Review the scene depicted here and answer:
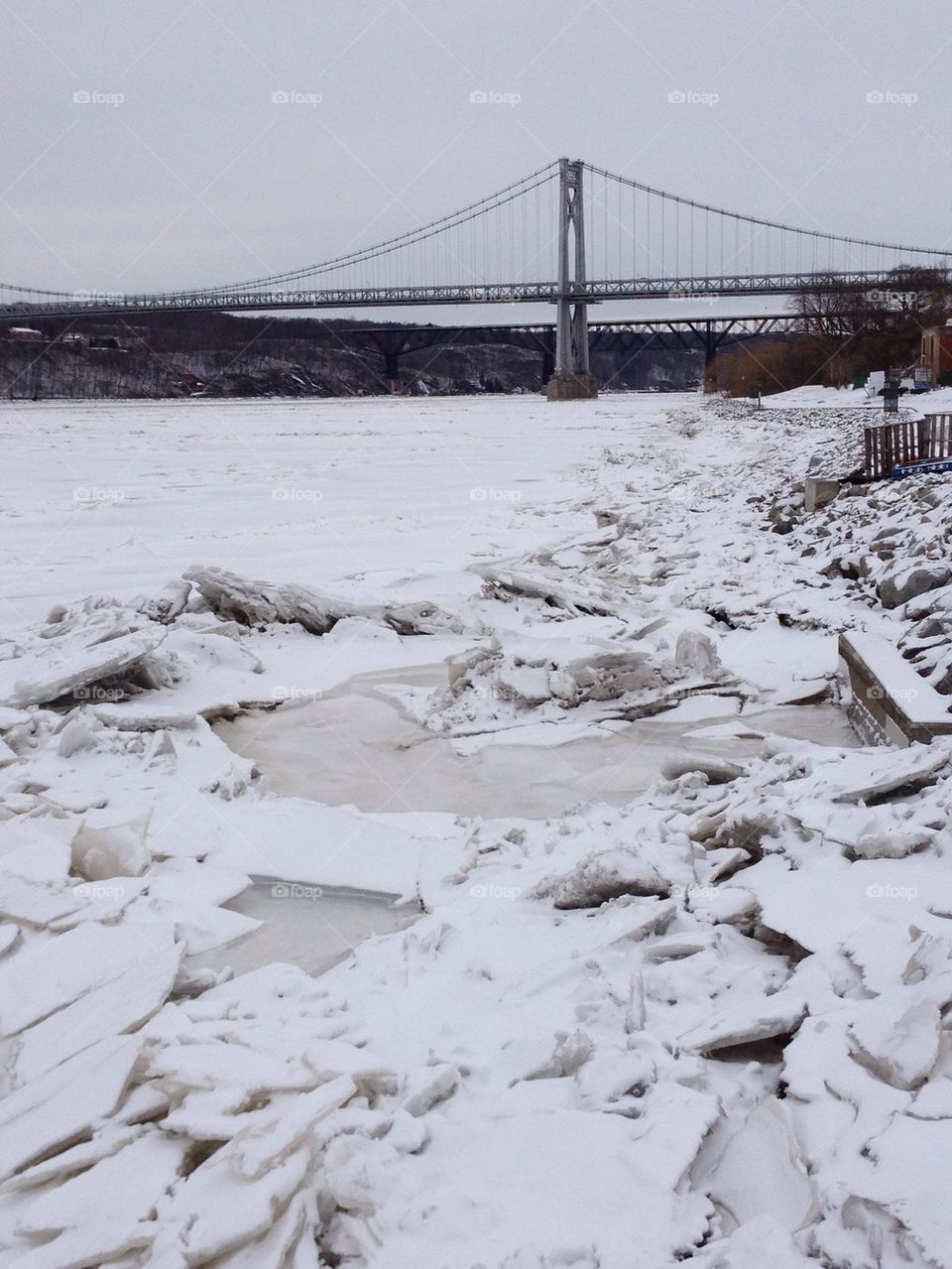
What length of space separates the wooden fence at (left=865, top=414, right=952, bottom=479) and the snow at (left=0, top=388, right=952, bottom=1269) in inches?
112

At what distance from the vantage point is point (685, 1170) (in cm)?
204

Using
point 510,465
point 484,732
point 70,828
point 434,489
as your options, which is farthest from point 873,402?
point 70,828

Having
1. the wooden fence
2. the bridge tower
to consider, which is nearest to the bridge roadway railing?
the bridge tower

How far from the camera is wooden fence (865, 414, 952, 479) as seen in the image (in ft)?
34.9

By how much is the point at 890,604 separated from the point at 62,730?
505cm

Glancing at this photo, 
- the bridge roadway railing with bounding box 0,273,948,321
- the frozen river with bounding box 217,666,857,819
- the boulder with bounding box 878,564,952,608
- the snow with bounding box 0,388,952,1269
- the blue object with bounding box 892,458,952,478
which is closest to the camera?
the snow with bounding box 0,388,952,1269

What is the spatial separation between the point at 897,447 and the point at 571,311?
54.8 metres

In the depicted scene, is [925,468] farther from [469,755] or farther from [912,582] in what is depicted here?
[469,755]

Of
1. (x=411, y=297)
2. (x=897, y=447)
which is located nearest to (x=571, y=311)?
(x=411, y=297)

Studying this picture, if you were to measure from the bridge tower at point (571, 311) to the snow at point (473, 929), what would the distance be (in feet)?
175

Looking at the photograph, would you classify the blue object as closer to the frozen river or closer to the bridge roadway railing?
the frozen river

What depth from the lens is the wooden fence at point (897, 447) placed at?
10625 mm

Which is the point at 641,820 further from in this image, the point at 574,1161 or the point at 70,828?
the point at 70,828

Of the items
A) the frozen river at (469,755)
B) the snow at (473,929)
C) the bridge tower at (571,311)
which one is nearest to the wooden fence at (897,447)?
the snow at (473,929)
